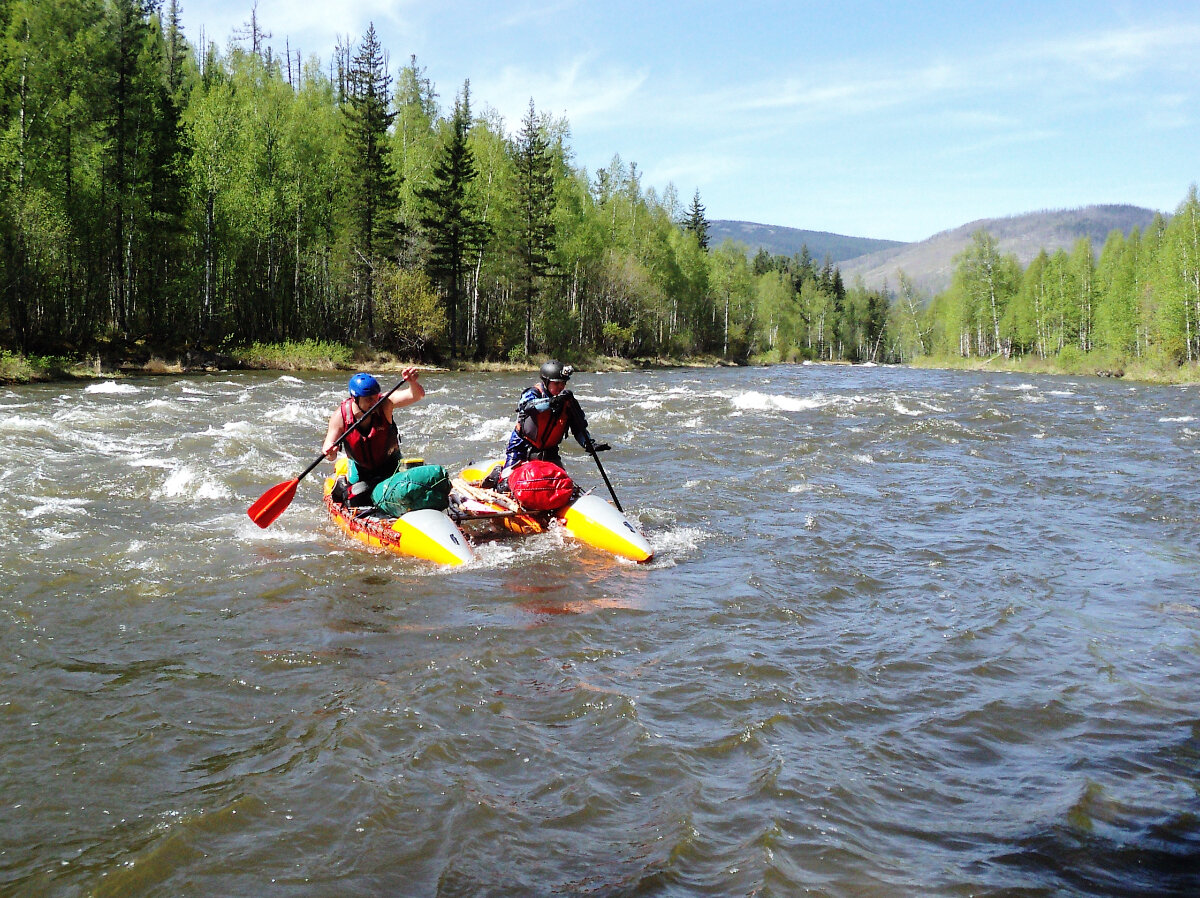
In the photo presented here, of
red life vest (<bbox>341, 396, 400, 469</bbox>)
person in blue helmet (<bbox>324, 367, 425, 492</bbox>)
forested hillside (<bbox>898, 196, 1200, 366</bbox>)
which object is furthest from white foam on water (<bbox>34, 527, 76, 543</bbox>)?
forested hillside (<bbox>898, 196, 1200, 366</bbox>)

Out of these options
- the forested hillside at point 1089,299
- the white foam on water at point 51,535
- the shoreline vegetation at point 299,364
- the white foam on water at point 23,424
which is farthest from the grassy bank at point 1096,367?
the white foam on water at point 51,535

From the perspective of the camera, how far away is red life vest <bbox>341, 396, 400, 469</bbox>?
7641 millimetres

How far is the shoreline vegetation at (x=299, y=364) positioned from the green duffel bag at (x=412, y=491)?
56.8 feet

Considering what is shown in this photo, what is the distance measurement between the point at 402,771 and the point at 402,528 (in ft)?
11.7

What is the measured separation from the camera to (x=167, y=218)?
28.4 meters

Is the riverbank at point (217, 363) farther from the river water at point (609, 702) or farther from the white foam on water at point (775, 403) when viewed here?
the river water at point (609, 702)

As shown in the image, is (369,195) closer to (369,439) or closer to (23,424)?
(23,424)

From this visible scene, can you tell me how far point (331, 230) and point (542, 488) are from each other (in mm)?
32010

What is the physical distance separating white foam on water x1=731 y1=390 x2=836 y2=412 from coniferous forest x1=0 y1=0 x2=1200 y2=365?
16.5 m

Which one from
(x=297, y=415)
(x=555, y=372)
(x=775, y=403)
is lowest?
(x=297, y=415)

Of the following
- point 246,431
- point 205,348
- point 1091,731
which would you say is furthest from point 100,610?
point 205,348

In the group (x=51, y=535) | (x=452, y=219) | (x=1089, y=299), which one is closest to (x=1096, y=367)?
(x=1089, y=299)

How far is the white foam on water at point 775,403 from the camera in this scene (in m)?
20.5

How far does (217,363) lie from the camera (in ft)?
92.0
